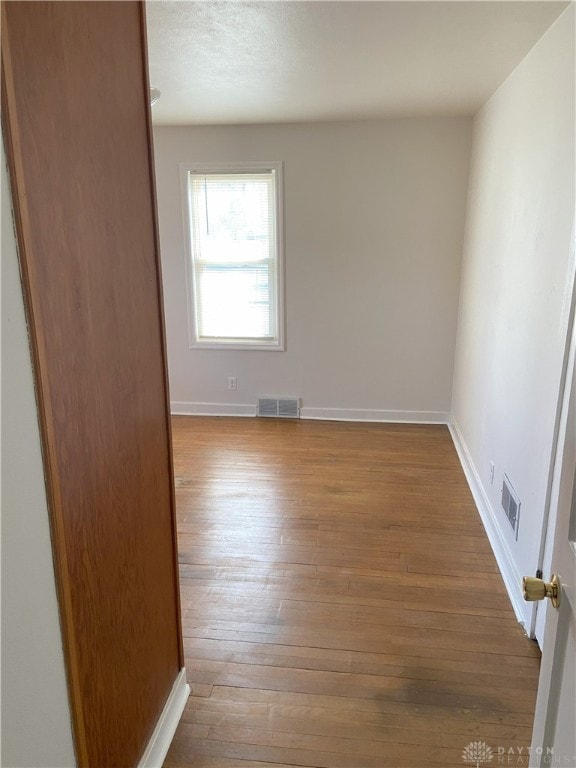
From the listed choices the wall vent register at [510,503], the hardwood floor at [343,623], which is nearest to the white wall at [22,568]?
the hardwood floor at [343,623]

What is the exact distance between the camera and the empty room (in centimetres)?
103

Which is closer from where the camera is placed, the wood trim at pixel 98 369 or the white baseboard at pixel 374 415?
the wood trim at pixel 98 369

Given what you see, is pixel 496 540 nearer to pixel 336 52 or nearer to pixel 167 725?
pixel 167 725

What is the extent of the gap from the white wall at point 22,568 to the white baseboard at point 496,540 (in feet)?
6.18

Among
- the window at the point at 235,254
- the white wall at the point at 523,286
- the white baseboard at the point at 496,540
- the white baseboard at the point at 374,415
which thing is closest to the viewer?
the white wall at the point at 523,286

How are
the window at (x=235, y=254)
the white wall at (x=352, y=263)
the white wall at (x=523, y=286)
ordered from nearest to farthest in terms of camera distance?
the white wall at (x=523, y=286)
the white wall at (x=352, y=263)
the window at (x=235, y=254)

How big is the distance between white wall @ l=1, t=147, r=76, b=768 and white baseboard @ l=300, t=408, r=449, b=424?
384 centimetres

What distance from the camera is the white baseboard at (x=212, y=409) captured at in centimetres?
492

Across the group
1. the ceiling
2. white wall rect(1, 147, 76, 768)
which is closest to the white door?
white wall rect(1, 147, 76, 768)

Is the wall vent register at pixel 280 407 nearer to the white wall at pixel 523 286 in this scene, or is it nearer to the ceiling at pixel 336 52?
the white wall at pixel 523 286

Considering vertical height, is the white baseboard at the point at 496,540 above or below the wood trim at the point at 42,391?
below

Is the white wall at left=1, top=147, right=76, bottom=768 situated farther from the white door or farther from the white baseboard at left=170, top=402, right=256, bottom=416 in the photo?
the white baseboard at left=170, top=402, right=256, bottom=416

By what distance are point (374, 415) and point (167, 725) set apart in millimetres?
3349

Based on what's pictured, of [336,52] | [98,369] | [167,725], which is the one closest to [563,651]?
[98,369]
